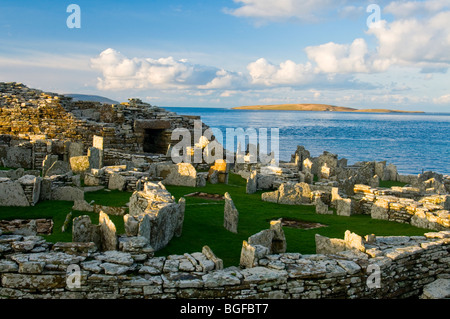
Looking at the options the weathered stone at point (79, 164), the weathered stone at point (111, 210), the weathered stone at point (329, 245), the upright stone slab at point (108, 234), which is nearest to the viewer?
the upright stone slab at point (108, 234)

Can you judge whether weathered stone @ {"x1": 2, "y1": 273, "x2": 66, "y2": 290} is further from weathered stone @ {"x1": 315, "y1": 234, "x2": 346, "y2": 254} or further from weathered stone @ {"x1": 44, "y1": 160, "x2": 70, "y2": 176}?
weathered stone @ {"x1": 44, "y1": 160, "x2": 70, "y2": 176}

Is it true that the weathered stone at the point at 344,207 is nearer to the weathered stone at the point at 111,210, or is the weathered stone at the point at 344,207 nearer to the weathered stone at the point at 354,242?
the weathered stone at the point at 354,242

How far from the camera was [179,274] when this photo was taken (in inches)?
301

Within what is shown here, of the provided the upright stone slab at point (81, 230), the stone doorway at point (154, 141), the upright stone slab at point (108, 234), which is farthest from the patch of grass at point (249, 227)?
the stone doorway at point (154, 141)

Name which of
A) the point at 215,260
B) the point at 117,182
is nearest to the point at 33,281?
the point at 215,260

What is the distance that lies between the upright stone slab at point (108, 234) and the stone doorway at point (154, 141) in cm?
2054

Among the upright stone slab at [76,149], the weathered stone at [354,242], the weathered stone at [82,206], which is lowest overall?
the weathered stone at [354,242]

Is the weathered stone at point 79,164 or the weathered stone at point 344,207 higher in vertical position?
the weathered stone at point 79,164

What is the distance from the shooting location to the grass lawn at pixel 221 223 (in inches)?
396

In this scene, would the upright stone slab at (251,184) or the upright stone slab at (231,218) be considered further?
the upright stone slab at (251,184)

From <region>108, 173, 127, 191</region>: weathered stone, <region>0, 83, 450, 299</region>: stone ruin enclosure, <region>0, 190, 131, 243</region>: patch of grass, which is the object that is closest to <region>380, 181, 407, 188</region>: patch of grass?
<region>0, 83, 450, 299</region>: stone ruin enclosure

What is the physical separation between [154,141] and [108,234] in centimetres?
2201

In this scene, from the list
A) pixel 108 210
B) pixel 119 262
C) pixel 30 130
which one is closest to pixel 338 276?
pixel 119 262
